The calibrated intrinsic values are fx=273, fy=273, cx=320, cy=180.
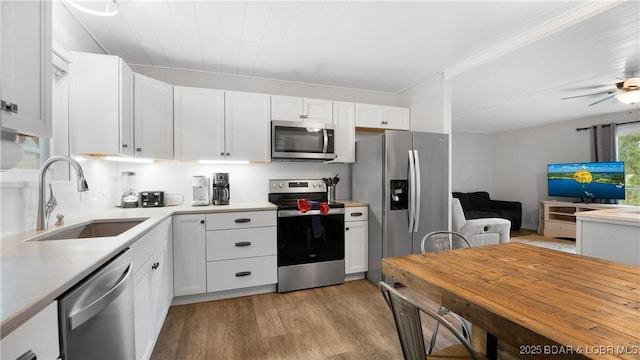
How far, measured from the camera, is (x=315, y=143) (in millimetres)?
3150

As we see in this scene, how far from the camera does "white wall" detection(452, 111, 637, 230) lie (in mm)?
5797

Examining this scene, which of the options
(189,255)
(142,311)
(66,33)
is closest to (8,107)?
(142,311)

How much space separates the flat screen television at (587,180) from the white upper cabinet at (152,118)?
23.7 ft

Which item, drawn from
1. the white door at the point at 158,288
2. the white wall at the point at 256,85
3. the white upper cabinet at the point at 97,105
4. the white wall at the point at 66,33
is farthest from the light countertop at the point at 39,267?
the white wall at the point at 256,85

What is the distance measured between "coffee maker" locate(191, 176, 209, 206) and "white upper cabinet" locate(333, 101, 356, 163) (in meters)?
1.50

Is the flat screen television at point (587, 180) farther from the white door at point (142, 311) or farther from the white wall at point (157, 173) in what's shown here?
the white door at point (142, 311)

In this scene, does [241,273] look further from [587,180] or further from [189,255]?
[587,180]

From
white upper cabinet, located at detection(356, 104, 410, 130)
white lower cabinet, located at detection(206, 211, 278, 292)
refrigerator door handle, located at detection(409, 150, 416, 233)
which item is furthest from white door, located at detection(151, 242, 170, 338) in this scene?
white upper cabinet, located at detection(356, 104, 410, 130)

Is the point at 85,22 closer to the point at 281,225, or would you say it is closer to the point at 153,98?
the point at 153,98

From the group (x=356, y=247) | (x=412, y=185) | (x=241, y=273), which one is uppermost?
(x=412, y=185)

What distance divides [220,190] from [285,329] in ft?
5.06

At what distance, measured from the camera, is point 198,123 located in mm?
2840

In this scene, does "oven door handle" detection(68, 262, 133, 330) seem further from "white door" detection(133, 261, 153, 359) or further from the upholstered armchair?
the upholstered armchair

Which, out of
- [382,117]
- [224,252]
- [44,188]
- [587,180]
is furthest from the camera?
[587,180]
